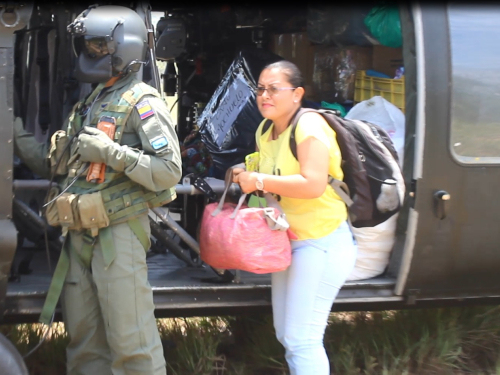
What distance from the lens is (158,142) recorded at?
2820 millimetres

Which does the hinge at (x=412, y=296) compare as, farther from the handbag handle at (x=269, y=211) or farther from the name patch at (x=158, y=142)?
the name patch at (x=158, y=142)

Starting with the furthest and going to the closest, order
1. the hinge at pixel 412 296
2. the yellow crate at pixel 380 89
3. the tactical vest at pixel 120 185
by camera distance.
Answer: the yellow crate at pixel 380 89, the hinge at pixel 412 296, the tactical vest at pixel 120 185

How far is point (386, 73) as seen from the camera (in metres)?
4.20

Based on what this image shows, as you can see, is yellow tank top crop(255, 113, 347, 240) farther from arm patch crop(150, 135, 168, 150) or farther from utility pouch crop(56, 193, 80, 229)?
utility pouch crop(56, 193, 80, 229)

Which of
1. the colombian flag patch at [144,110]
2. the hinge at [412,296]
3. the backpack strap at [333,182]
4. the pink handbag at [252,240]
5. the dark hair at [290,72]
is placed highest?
the dark hair at [290,72]

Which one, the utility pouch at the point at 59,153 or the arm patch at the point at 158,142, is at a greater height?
the arm patch at the point at 158,142

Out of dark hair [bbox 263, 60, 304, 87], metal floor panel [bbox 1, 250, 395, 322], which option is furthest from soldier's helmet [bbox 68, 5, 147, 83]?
metal floor panel [bbox 1, 250, 395, 322]

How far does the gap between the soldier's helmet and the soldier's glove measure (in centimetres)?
27

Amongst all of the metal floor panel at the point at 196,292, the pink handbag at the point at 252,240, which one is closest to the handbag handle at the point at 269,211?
the pink handbag at the point at 252,240

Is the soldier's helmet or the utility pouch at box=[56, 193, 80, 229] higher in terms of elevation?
the soldier's helmet

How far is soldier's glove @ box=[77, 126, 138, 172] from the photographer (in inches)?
108

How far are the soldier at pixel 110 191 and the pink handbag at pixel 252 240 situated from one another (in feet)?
0.97

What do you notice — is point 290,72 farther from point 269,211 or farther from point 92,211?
point 92,211

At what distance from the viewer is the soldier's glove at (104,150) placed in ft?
9.01
